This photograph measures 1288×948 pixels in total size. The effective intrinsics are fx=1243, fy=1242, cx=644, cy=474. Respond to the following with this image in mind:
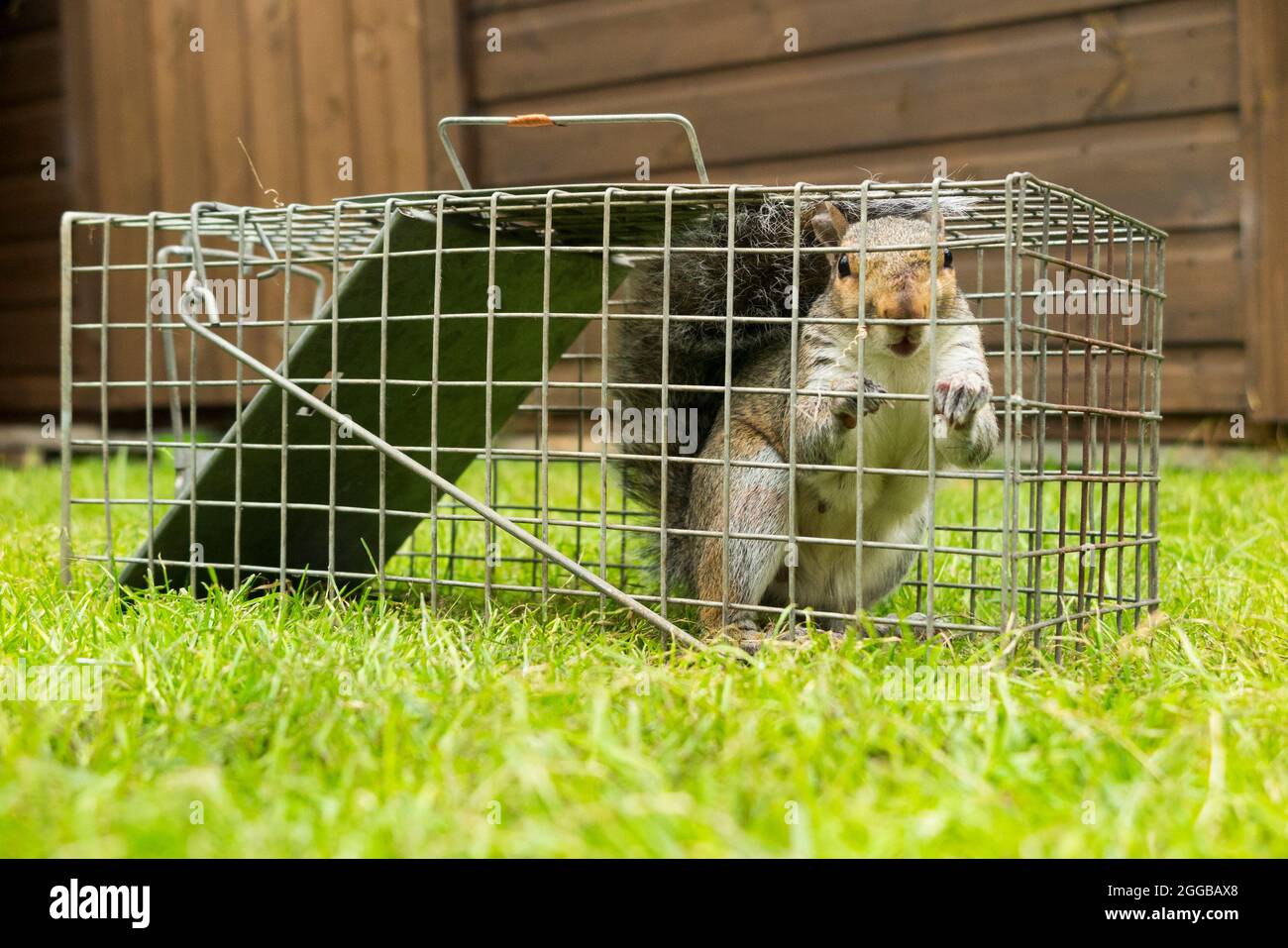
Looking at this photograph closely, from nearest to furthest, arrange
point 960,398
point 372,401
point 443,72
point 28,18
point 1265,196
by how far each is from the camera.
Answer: point 960,398
point 372,401
point 1265,196
point 443,72
point 28,18

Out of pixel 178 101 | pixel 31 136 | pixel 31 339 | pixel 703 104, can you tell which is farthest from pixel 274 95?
pixel 703 104

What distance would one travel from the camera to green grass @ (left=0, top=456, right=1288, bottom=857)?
1141 millimetres

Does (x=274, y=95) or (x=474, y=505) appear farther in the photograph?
(x=274, y=95)

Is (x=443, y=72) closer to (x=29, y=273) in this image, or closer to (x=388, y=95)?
(x=388, y=95)

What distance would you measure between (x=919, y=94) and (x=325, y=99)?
289 cm

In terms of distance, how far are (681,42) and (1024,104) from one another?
144 centimetres

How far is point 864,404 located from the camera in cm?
203

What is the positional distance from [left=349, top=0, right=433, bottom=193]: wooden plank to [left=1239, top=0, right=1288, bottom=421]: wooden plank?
132 inches

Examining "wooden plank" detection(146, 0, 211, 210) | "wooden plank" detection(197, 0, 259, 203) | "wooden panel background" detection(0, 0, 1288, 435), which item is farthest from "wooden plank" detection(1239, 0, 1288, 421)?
"wooden plank" detection(146, 0, 211, 210)

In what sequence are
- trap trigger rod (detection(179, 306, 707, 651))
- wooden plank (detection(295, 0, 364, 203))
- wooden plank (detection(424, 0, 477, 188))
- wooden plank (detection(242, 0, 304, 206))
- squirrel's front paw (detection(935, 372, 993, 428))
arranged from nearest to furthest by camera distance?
squirrel's front paw (detection(935, 372, 993, 428)) → trap trigger rod (detection(179, 306, 707, 651)) → wooden plank (detection(424, 0, 477, 188)) → wooden plank (detection(295, 0, 364, 203)) → wooden plank (detection(242, 0, 304, 206))

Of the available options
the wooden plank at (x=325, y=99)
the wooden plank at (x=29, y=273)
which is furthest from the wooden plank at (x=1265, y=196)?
the wooden plank at (x=29, y=273)

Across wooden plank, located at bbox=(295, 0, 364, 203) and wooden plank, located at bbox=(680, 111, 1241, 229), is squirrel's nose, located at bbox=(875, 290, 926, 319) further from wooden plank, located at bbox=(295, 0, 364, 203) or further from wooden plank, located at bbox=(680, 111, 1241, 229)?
wooden plank, located at bbox=(295, 0, 364, 203)
